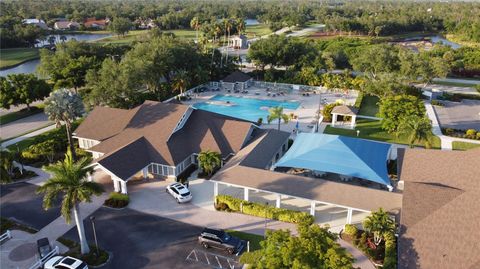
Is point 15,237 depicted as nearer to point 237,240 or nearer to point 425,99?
point 237,240

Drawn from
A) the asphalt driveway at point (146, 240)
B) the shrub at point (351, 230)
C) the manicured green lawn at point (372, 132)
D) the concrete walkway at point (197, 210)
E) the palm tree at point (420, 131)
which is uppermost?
the palm tree at point (420, 131)

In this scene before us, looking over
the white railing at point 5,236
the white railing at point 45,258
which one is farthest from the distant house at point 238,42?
the white railing at point 45,258

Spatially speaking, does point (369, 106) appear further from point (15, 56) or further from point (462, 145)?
point (15, 56)

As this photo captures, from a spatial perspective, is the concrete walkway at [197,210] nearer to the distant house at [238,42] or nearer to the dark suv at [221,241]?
the dark suv at [221,241]

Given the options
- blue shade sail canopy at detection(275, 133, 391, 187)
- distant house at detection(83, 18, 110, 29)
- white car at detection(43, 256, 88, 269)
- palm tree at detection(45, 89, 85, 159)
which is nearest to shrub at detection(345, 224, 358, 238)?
blue shade sail canopy at detection(275, 133, 391, 187)

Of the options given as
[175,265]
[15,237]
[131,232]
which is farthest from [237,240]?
[15,237]

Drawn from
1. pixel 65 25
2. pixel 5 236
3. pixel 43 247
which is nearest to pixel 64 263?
pixel 43 247
